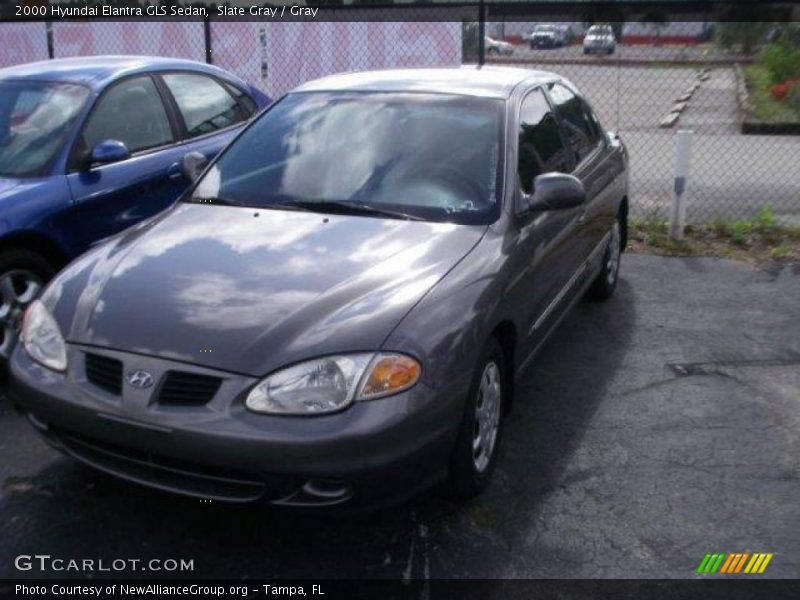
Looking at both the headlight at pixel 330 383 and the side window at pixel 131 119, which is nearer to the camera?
the headlight at pixel 330 383

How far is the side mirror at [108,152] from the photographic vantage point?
16.4ft

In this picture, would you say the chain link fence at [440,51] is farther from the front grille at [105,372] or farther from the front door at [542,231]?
the front grille at [105,372]

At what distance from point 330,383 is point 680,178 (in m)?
5.57

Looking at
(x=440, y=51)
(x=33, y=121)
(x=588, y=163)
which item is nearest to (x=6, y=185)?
(x=33, y=121)

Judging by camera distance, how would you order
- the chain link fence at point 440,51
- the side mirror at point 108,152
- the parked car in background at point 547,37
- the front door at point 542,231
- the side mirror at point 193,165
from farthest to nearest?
the parked car in background at point 547,37 < the chain link fence at point 440,51 < the side mirror at point 108,152 < the side mirror at point 193,165 < the front door at point 542,231

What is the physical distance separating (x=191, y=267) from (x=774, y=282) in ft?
16.1

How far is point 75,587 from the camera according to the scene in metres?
3.08

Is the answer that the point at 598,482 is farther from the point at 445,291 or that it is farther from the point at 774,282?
the point at 774,282

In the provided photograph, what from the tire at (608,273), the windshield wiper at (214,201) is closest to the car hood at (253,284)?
the windshield wiper at (214,201)

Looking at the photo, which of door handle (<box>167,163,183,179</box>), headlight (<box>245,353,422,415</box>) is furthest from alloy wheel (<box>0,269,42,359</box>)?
headlight (<box>245,353,422,415</box>)

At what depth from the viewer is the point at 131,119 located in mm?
5602

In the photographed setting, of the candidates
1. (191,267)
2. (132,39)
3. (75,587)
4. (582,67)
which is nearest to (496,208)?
(191,267)

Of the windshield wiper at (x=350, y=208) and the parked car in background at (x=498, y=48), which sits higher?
the windshield wiper at (x=350, y=208)

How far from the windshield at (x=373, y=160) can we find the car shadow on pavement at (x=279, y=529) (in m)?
1.23
